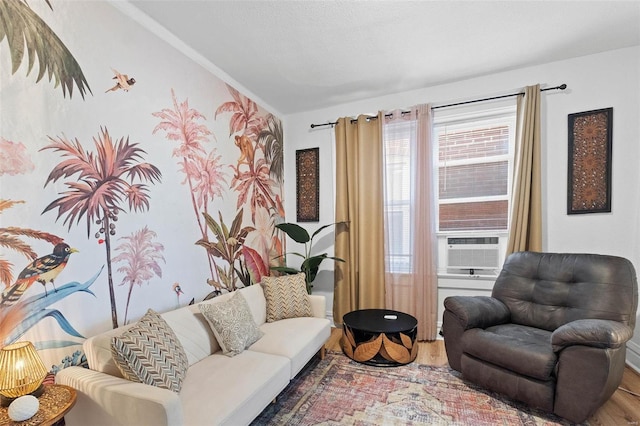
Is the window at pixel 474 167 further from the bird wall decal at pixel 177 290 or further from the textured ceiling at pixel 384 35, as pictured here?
the bird wall decal at pixel 177 290

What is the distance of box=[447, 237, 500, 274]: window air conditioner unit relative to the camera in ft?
9.89

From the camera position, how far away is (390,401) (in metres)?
2.05

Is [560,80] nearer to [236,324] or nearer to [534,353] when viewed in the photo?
[534,353]

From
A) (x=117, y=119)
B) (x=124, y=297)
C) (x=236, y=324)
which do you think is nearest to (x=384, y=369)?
(x=236, y=324)

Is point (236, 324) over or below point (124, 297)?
below

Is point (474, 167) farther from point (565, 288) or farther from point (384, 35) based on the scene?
point (384, 35)

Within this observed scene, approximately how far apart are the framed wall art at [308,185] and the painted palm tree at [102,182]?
6.55 feet

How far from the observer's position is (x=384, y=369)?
2.50 meters

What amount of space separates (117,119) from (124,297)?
114cm

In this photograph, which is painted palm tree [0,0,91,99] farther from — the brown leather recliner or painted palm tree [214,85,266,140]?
the brown leather recliner

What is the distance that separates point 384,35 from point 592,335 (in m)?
2.48

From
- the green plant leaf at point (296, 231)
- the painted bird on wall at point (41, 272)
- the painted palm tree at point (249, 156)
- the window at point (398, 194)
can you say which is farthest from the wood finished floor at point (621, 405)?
the painted bird on wall at point (41, 272)

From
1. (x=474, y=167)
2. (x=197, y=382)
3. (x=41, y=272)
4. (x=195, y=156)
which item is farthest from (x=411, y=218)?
(x=41, y=272)

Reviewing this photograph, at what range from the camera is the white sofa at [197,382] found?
1259 mm
